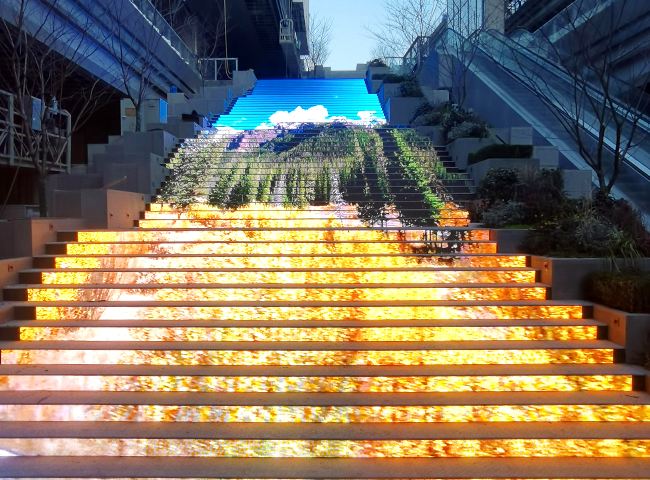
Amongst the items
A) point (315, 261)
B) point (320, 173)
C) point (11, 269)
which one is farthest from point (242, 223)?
point (11, 269)

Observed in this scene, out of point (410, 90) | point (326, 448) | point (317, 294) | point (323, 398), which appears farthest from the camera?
point (410, 90)

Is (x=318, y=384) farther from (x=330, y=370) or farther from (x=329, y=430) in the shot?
(x=329, y=430)

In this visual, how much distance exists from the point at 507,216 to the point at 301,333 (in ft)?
12.7

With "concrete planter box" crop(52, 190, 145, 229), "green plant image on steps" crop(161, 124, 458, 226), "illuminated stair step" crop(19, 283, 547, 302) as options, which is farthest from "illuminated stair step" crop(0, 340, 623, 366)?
"green plant image on steps" crop(161, 124, 458, 226)

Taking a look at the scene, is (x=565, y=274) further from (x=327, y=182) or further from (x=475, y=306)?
(x=327, y=182)

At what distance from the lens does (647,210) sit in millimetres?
8203

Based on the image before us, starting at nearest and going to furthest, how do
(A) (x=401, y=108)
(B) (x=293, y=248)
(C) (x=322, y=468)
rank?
1. (C) (x=322, y=468)
2. (B) (x=293, y=248)
3. (A) (x=401, y=108)

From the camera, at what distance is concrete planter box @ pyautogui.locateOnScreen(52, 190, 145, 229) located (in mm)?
6434

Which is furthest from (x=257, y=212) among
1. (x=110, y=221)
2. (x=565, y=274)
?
(x=565, y=274)

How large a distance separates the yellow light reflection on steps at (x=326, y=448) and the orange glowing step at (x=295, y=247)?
3.08 m

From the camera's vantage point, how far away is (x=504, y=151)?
876cm

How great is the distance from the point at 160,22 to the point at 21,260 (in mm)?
16901

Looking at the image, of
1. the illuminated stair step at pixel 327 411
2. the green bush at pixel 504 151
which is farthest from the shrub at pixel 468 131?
the illuminated stair step at pixel 327 411

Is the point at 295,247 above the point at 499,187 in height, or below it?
below
